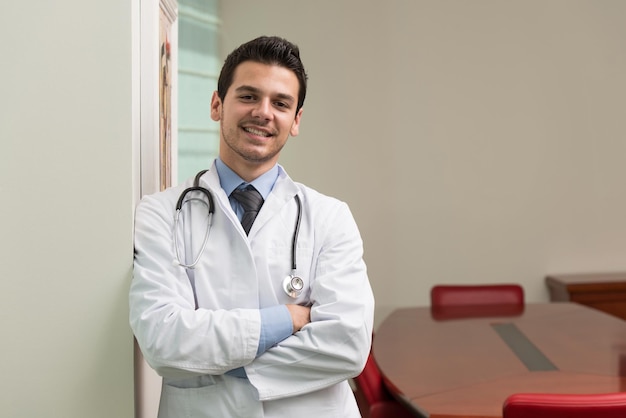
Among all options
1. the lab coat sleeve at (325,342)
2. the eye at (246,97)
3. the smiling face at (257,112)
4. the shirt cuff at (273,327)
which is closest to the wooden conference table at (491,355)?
the lab coat sleeve at (325,342)

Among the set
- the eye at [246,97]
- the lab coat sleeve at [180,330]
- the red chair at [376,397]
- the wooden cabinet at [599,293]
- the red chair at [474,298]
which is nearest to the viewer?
the lab coat sleeve at [180,330]

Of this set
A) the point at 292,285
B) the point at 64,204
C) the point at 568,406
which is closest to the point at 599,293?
the point at 568,406

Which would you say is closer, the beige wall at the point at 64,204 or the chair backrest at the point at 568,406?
the beige wall at the point at 64,204

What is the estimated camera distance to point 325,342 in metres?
1.51

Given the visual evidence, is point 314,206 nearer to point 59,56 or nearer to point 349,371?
point 349,371

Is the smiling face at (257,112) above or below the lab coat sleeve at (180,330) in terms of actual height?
above

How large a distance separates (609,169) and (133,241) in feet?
15.1

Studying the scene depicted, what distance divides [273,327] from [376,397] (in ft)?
5.30

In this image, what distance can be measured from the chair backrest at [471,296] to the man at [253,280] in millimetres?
2590

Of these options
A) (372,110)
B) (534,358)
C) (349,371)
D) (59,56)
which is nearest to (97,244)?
(59,56)

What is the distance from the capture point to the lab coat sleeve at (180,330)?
1419 mm

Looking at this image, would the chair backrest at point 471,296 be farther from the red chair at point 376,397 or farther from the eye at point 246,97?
the eye at point 246,97

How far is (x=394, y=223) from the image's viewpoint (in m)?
5.19

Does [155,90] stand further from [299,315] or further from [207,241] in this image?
[299,315]
